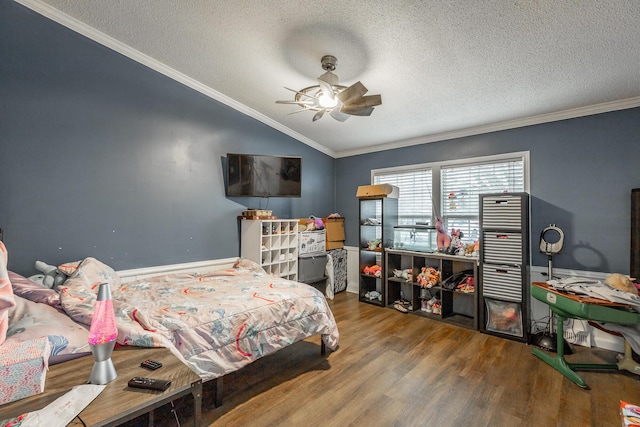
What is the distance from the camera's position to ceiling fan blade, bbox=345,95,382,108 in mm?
2358

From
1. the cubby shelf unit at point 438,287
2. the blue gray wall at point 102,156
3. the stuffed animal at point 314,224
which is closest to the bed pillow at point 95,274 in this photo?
the blue gray wall at point 102,156

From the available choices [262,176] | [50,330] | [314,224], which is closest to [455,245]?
[314,224]

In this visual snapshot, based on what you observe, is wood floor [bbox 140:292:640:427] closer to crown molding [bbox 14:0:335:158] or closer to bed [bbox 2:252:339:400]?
bed [bbox 2:252:339:400]

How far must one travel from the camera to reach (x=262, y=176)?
367 centimetres

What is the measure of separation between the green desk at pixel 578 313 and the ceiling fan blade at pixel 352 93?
2393mm

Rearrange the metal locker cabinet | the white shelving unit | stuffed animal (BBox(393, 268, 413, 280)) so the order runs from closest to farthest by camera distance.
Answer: the metal locker cabinet
the white shelving unit
stuffed animal (BBox(393, 268, 413, 280))

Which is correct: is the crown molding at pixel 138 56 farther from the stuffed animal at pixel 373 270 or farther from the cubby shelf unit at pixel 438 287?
the cubby shelf unit at pixel 438 287

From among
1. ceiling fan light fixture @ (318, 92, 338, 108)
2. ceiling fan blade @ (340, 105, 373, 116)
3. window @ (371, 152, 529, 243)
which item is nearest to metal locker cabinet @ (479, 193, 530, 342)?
window @ (371, 152, 529, 243)

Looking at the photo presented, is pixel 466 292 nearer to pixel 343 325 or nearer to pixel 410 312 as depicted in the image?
pixel 410 312

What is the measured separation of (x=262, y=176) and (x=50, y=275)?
2.25 meters

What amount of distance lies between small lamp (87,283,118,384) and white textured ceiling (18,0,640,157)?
2.17m

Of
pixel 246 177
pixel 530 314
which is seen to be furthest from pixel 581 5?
pixel 246 177

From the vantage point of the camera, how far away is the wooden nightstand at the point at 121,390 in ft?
3.18

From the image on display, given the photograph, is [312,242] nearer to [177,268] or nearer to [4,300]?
[177,268]
